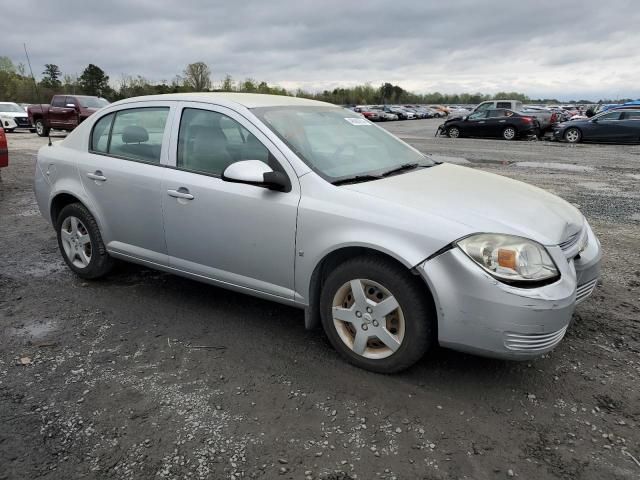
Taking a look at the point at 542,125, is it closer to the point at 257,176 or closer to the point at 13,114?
the point at 257,176

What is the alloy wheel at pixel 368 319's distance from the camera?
2.89 meters

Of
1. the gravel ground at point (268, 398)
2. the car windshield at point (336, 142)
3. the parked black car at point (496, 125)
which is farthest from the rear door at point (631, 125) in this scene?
the car windshield at point (336, 142)

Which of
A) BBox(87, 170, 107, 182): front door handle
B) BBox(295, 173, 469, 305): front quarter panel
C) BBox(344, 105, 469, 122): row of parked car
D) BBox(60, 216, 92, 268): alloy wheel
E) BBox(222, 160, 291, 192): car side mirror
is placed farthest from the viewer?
BBox(344, 105, 469, 122): row of parked car

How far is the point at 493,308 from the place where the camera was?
8.52 feet

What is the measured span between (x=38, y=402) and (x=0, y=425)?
22cm

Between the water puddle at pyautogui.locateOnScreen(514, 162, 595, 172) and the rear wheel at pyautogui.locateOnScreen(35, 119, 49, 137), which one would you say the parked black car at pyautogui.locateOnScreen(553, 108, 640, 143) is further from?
the rear wheel at pyautogui.locateOnScreen(35, 119, 49, 137)

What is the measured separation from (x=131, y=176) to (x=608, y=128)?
65.7ft

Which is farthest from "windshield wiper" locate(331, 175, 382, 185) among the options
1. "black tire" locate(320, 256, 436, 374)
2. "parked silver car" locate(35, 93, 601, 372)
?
"black tire" locate(320, 256, 436, 374)

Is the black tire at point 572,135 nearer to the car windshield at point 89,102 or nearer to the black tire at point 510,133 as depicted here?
the black tire at point 510,133

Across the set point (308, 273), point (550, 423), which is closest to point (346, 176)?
point (308, 273)

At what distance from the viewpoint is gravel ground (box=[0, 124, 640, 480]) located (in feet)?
7.65

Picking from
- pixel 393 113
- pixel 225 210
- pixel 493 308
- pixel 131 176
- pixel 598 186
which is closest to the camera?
pixel 493 308

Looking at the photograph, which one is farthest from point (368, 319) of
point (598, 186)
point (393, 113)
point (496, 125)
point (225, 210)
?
point (393, 113)

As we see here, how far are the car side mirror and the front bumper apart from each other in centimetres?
101
